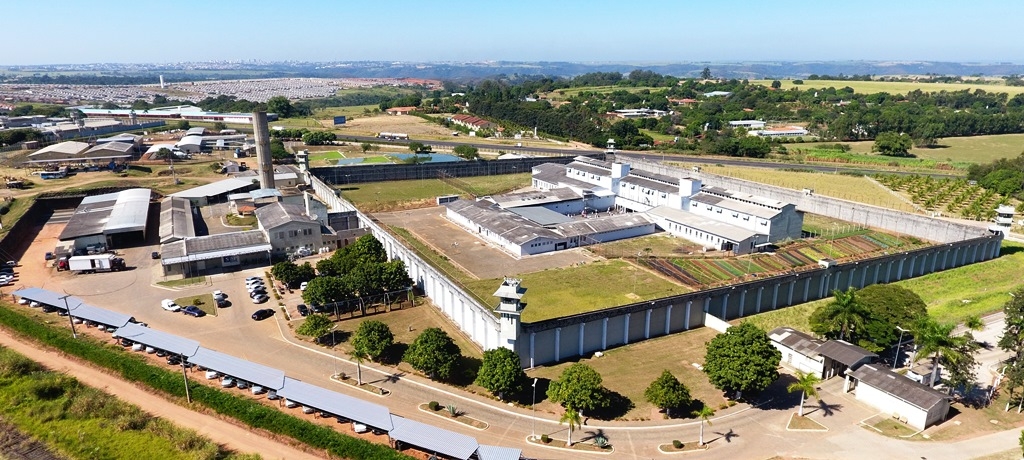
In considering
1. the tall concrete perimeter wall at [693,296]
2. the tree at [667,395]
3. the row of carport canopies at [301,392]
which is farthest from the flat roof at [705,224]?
the row of carport canopies at [301,392]

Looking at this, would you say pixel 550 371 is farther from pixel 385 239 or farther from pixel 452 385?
pixel 385 239

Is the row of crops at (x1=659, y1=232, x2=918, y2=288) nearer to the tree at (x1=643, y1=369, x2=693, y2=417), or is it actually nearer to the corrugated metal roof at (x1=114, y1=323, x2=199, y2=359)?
the tree at (x1=643, y1=369, x2=693, y2=417)

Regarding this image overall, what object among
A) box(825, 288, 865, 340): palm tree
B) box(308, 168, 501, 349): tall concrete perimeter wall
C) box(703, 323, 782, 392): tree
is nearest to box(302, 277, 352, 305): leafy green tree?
box(308, 168, 501, 349): tall concrete perimeter wall

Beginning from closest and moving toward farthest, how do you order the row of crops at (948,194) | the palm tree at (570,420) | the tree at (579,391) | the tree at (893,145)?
the palm tree at (570,420), the tree at (579,391), the row of crops at (948,194), the tree at (893,145)

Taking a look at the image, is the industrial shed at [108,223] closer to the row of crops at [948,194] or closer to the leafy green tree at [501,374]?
the leafy green tree at [501,374]

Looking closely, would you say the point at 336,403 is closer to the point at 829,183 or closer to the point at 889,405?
the point at 889,405

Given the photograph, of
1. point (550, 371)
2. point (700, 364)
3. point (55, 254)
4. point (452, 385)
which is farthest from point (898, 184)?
point (55, 254)
